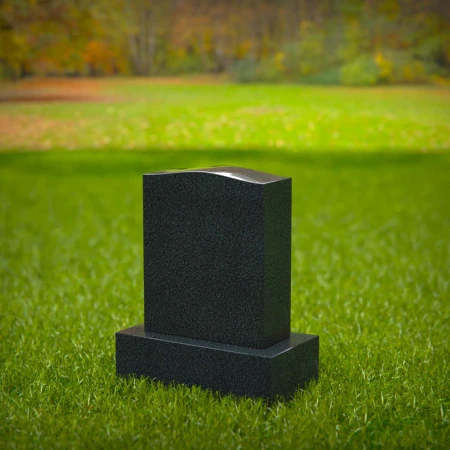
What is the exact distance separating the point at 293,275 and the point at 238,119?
6.58 meters

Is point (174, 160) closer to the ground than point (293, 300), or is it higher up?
higher up

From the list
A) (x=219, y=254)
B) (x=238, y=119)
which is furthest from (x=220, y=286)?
(x=238, y=119)

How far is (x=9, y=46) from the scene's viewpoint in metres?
13.0

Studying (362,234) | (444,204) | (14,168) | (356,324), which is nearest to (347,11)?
(444,204)

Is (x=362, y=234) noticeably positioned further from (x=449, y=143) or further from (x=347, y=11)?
(x=347, y=11)

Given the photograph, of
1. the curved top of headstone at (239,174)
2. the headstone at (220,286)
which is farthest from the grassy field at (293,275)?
the curved top of headstone at (239,174)

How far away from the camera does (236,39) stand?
43.7 ft

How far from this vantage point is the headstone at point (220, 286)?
3898 millimetres

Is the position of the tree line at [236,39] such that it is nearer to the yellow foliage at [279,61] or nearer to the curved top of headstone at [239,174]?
the yellow foliage at [279,61]

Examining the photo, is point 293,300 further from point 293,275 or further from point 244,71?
point 244,71

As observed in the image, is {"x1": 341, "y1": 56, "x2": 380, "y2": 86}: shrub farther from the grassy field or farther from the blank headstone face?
the blank headstone face

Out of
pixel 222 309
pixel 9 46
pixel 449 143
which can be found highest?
pixel 9 46

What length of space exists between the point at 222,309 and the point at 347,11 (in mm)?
10214

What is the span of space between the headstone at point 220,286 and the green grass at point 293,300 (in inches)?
5.3
